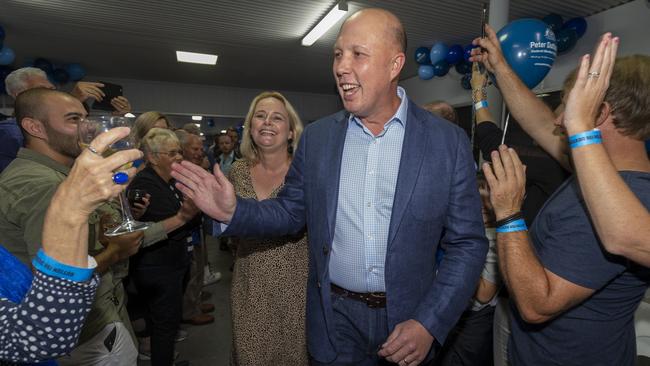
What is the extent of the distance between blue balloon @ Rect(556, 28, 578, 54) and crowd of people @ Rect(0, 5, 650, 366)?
4.24m

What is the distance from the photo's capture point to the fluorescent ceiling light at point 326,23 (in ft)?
16.5

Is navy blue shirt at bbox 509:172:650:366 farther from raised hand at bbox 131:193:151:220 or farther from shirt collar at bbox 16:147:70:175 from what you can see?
raised hand at bbox 131:193:151:220

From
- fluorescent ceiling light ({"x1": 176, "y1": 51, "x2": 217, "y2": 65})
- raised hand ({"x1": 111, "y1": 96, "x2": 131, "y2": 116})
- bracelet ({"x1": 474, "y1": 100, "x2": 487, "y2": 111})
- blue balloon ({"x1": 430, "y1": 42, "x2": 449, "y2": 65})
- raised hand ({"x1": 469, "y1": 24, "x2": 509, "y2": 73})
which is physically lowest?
bracelet ({"x1": 474, "y1": 100, "x2": 487, "y2": 111})

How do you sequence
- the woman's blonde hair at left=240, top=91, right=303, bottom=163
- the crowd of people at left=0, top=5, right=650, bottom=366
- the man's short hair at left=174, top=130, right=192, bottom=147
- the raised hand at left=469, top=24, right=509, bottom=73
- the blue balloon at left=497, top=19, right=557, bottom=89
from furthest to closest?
the man's short hair at left=174, top=130, right=192, bottom=147, the woman's blonde hair at left=240, top=91, right=303, bottom=163, the blue balloon at left=497, top=19, right=557, bottom=89, the raised hand at left=469, top=24, right=509, bottom=73, the crowd of people at left=0, top=5, right=650, bottom=366

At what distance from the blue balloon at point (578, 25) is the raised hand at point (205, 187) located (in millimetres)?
6065

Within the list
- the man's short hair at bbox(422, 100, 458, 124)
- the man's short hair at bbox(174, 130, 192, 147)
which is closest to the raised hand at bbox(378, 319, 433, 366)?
the man's short hair at bbox(422, 100, 458, 124)

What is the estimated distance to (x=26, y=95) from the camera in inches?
67.8

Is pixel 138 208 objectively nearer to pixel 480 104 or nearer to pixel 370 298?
pixel 370 298

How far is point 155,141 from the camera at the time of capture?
2.73m

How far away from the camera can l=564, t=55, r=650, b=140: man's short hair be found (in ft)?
3.40

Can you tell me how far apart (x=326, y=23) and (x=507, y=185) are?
5.33 m

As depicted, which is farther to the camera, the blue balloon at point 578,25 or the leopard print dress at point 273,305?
the blue balloon at point 578,25

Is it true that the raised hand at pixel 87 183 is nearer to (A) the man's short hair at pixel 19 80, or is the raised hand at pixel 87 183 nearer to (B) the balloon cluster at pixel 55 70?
(A) the man's short hair at pixel 19 80

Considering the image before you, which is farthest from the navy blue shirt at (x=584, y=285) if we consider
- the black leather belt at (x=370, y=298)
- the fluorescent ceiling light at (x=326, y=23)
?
the fluorescent ceiling light at (x=326, y=23)
